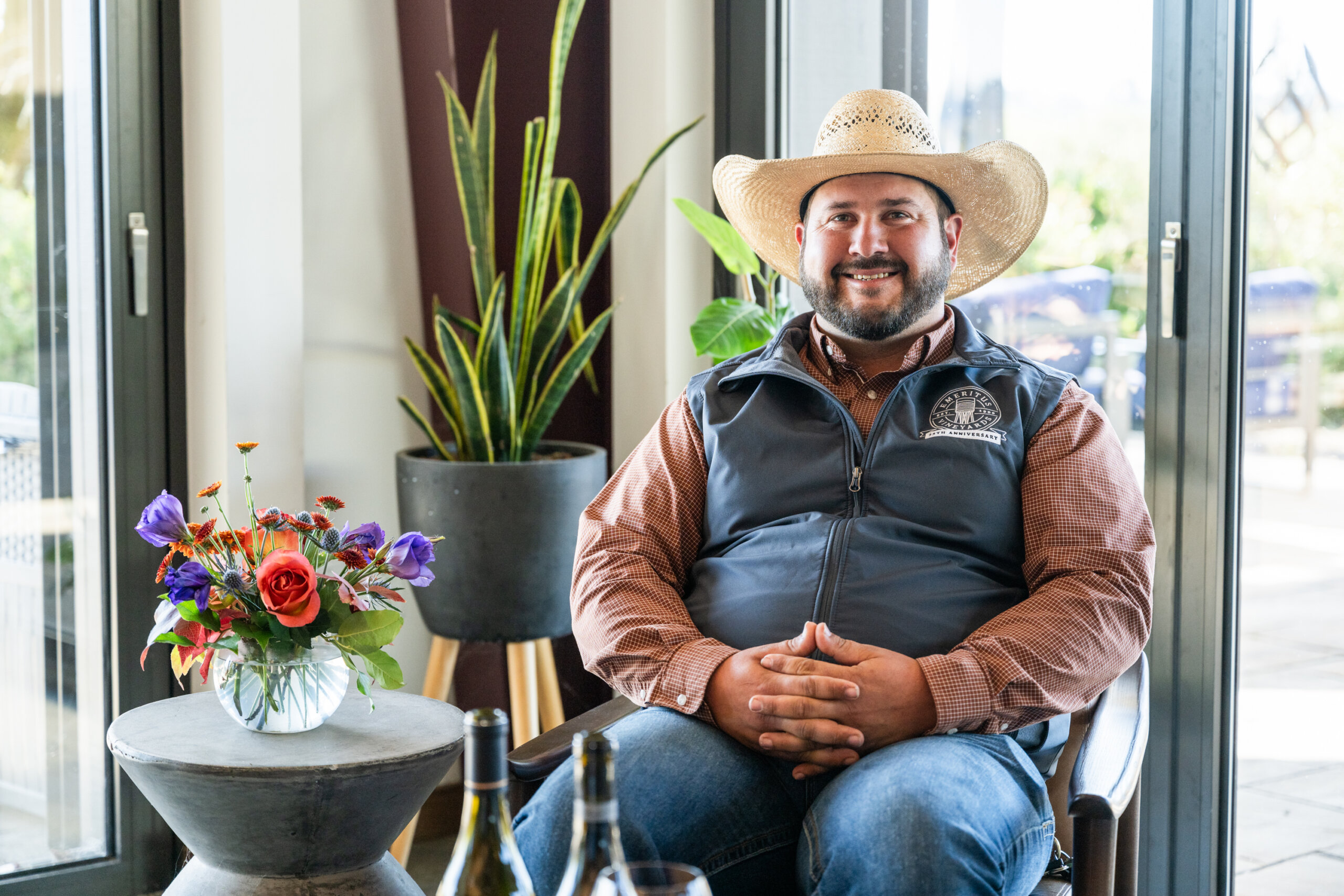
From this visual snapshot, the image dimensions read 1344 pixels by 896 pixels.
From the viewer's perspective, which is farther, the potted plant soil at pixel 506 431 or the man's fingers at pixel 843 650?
the potted plant soil at pixel 506 431

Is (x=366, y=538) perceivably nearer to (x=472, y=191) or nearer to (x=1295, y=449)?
(x=472, y=191)

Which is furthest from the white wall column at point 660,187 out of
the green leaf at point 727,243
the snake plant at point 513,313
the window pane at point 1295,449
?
the window pane at point 1295,449

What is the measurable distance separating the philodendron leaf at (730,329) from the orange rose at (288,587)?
98 cm

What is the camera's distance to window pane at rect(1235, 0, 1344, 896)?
188 cm

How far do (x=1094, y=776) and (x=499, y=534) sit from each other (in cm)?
131

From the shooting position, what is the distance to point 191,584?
1527mm

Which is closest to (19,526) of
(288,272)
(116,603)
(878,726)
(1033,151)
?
(116,603)

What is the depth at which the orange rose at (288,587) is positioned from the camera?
4.90 feet

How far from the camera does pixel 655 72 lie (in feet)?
9.13

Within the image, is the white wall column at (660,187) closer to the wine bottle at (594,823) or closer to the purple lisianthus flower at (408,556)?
the purple lisianthus flower at (408,556)

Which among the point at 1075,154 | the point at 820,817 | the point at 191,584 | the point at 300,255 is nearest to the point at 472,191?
the point at 300,255

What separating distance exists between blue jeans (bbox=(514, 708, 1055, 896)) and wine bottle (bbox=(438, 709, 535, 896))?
1.80ft

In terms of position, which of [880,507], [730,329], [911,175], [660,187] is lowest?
[880,507]

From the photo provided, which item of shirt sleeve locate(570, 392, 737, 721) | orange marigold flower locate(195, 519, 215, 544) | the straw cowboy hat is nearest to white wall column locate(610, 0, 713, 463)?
the straw cowboy hat
